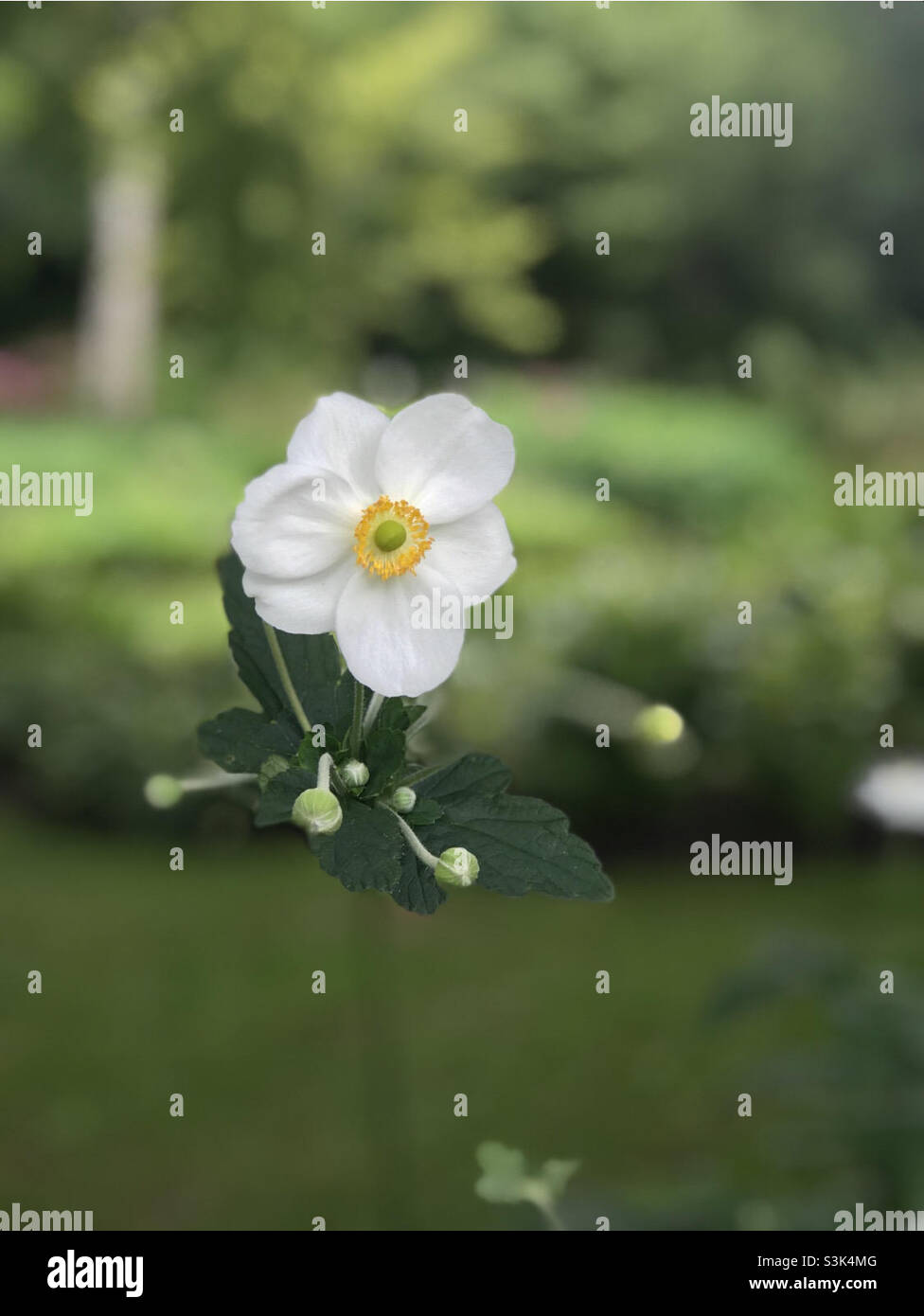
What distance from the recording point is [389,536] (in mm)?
325

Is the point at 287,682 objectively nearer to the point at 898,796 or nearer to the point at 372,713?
the point at 372,713

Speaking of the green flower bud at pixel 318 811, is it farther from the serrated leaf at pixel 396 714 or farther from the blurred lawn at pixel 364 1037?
the blurred lawn at pixel 364 1037

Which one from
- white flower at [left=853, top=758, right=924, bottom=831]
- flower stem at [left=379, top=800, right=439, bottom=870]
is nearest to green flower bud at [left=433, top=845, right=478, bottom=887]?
flower stem at [left=379, top=800, right=439, bottom=870]

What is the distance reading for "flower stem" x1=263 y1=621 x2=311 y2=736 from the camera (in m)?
0.32

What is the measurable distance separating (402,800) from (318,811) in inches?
1.5

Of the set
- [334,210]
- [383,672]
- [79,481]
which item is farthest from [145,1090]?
[334,210]

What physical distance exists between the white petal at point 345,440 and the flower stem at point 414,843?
0.08 metres

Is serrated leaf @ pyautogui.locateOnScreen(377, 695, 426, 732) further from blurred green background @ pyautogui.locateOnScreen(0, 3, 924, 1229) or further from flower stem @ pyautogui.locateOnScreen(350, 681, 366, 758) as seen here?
blurred green background @ pyautogui.locateOnScreen(0, 3, 924, 1229)

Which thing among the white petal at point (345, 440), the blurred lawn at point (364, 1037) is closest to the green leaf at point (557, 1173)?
the white petal at point (345, 440)

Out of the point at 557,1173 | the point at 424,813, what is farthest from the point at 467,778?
the point at 557,1173

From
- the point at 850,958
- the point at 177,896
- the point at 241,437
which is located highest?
the point at 241,437

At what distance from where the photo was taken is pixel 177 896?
3.32 metres

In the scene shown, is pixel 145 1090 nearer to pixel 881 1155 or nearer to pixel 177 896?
pixel 177 896

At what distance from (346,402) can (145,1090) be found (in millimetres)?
2503
